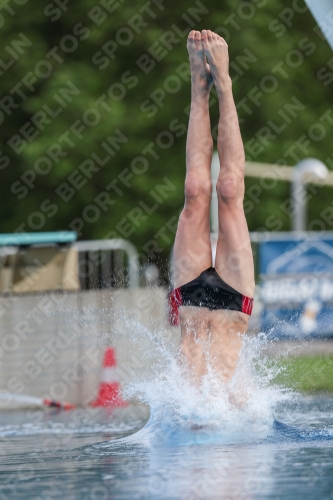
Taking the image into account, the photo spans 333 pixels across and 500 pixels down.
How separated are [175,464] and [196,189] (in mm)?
1975

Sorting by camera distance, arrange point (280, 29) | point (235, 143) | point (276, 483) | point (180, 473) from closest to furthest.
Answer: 1. point (276, 483)
2. point (180, 473)
3. point (235, 143)
4. point (280, 29)

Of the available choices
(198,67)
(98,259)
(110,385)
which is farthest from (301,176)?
(198,67)

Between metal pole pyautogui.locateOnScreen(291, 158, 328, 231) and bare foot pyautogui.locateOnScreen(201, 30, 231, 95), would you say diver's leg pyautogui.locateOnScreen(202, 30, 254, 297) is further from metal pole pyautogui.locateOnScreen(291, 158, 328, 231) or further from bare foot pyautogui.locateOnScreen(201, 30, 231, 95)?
metal pole pyautogui.locateOnScreen(291, 158, 328, 231)

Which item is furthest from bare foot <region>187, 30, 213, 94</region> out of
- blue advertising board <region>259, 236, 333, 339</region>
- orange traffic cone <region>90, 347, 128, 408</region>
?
blue advertising board <region>259, 236, 333, 339</region>

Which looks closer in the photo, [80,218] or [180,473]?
[180,473]

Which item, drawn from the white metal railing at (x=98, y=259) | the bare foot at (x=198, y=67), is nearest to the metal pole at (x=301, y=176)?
the white metal railing at (x=98, y=259)

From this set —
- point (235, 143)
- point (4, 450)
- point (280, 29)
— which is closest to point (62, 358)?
point (4, 450)

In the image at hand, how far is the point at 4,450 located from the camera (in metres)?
6.05

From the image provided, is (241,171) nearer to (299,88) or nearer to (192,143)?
(192,143)

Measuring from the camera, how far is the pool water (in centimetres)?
393

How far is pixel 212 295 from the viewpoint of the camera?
6.05 metres

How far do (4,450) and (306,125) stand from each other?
37.8 feet

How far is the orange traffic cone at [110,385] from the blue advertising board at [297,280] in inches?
178

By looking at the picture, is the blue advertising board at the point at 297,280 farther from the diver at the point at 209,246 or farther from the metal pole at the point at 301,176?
the diver at the point at 209,246
